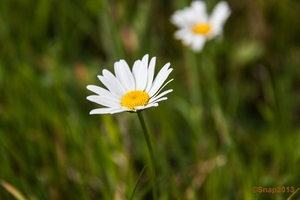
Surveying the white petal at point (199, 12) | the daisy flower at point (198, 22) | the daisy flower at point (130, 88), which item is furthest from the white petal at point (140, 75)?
the white petal at point (199, 12)

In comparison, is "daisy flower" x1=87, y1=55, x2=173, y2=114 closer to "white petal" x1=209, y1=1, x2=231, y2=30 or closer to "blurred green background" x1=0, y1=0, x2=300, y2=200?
"blurred green background" x1=0, y1=0, x2=300, y2=200

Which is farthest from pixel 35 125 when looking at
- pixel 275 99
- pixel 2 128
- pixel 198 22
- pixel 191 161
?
pixel 275 99

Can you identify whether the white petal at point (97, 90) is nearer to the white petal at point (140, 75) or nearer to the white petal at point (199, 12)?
the white petal at point (140, 75)

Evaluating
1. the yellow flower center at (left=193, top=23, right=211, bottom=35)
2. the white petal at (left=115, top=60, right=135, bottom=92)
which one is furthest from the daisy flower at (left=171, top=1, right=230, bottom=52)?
the white petal at (left=115, top=60, right=135, bottom=92)

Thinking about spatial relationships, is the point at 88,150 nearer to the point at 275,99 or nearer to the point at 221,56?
the point at 275,99

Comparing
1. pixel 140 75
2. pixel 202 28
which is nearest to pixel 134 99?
pixel 140 75

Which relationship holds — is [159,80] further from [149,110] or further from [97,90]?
[149,110]
